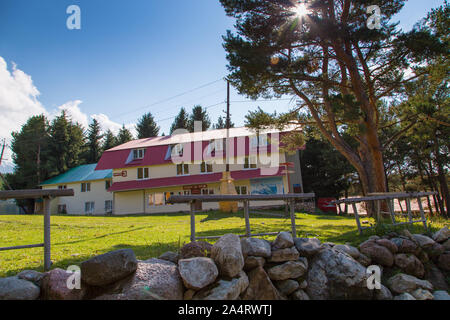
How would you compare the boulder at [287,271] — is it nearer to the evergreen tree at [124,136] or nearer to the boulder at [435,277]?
the boulder at [435,277]

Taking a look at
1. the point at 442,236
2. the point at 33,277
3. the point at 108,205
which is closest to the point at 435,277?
the point at 442,236

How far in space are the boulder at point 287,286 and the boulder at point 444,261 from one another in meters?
4.06

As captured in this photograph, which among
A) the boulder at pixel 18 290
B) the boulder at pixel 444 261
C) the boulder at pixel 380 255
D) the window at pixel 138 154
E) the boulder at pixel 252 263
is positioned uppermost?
the window at pixel 138 154

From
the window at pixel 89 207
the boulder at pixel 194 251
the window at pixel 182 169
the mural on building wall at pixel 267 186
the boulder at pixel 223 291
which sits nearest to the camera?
the boulder at pixel 223 291

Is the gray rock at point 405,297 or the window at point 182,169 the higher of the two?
the window at point 182,169

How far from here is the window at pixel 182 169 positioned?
32438 millimetres

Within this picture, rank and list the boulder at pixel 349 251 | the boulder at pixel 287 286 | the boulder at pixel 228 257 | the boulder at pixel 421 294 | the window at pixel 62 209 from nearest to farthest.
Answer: the boulder at pixel 228 257 < the boulder at pixel 287 286 < the boulder at pixel 421 294 < the boulder at pixel 349 251 < the window at pixel 62 209

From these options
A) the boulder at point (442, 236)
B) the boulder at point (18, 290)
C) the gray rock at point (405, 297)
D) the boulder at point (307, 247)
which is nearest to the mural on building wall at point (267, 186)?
the boulder at point (442, 236)

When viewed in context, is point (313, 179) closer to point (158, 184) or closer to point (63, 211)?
point (158, 184)

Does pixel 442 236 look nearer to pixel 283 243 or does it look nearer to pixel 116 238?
pixel 283 243

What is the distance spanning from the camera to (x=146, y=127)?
5928 centimetres

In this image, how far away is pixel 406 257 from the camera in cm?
600

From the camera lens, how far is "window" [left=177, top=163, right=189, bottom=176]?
32.4m
